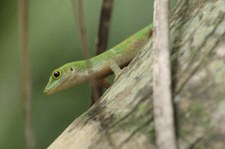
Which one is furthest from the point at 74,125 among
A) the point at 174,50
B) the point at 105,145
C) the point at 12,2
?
the point at 12,2

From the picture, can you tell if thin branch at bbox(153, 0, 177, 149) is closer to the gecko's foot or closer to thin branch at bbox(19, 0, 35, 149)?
thin branch at bbox(19, 0, 35, 149)

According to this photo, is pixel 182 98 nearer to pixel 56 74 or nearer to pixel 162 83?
pixel 162 83

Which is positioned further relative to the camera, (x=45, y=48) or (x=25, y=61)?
(x=45, y=48)

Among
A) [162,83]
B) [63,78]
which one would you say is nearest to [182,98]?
[162,83]

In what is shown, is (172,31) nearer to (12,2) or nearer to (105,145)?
(105,145)

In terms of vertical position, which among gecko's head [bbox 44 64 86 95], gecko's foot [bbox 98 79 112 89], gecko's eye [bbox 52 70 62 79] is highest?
gecko's foot [bbox 98 79 112 89]

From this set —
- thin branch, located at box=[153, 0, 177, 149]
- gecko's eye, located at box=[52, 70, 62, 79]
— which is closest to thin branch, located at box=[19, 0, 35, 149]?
thin branch, located at box=[153, 0, 177, 149]
